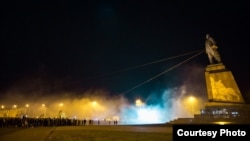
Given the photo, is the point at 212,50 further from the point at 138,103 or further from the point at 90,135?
the point at 138,103

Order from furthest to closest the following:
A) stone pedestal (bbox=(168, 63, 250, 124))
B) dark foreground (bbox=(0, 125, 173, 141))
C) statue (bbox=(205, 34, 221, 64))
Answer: statue (bbox=(205, 34, 221, 64)) < stone pedestal (bbox=(168, 63, 250, 124)) < dark foreground (bbox=(0, 125, 173, 141))

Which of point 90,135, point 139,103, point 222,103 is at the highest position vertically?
point 222,103

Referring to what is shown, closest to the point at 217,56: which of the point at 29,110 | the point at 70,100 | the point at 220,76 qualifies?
the point at 220,76

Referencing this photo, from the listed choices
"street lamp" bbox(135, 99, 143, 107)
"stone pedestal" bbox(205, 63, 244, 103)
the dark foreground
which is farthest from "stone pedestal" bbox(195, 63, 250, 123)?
"street lamp" bbox(135, 99, 143, 107)

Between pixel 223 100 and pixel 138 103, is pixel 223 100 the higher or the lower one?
the higher one

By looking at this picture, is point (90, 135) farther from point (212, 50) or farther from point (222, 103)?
point (212, 50)

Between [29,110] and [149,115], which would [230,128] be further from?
[29,110]


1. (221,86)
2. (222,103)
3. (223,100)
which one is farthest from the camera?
(221,86)

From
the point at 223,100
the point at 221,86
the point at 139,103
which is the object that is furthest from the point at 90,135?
the point at 139,103

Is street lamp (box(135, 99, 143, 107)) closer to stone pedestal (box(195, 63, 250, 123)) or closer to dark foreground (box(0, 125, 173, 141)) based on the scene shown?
stone pedestal (box(195, 63, 250, 123))

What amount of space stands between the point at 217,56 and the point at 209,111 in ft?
23.8

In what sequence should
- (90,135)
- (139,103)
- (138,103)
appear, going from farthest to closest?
(139,103) < (138,103) < (90,135)

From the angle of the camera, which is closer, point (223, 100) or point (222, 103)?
point (222, 103)

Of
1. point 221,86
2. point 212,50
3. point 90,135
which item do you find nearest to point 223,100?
point 221,86
